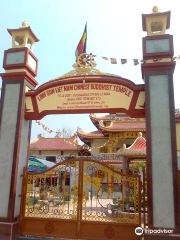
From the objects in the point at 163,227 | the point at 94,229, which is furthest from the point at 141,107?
the point at 94,229

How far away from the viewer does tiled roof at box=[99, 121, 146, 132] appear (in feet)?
55.7

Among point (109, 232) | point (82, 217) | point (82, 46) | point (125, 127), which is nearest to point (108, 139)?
point (125, 127)

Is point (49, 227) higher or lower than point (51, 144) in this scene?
lower

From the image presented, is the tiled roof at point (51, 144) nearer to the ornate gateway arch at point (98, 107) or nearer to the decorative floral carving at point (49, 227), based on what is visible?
the ornate gateway arch at point (98, 107)

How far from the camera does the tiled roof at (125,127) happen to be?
1698 cm

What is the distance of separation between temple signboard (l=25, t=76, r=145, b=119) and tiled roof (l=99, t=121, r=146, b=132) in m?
11.8

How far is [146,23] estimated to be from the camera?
507 centimetres

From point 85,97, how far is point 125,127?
12840mm

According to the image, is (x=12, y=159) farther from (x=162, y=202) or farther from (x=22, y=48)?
(x=162, y=202)

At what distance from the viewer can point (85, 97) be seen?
17.4ft

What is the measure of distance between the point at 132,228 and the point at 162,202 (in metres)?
0.81

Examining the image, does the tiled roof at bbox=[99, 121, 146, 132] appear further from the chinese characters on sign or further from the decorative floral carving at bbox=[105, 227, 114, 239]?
the decorative floral carving at bbox=[105, 227, 114, 239]

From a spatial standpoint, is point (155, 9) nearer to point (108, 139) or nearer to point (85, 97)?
point (85, 97)

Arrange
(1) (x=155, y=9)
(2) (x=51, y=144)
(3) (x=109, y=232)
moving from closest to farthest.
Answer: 1. (3) (x=109, y=232)
2. (1) (x=155, y=9)
3. (2) (x=51, y=144)
